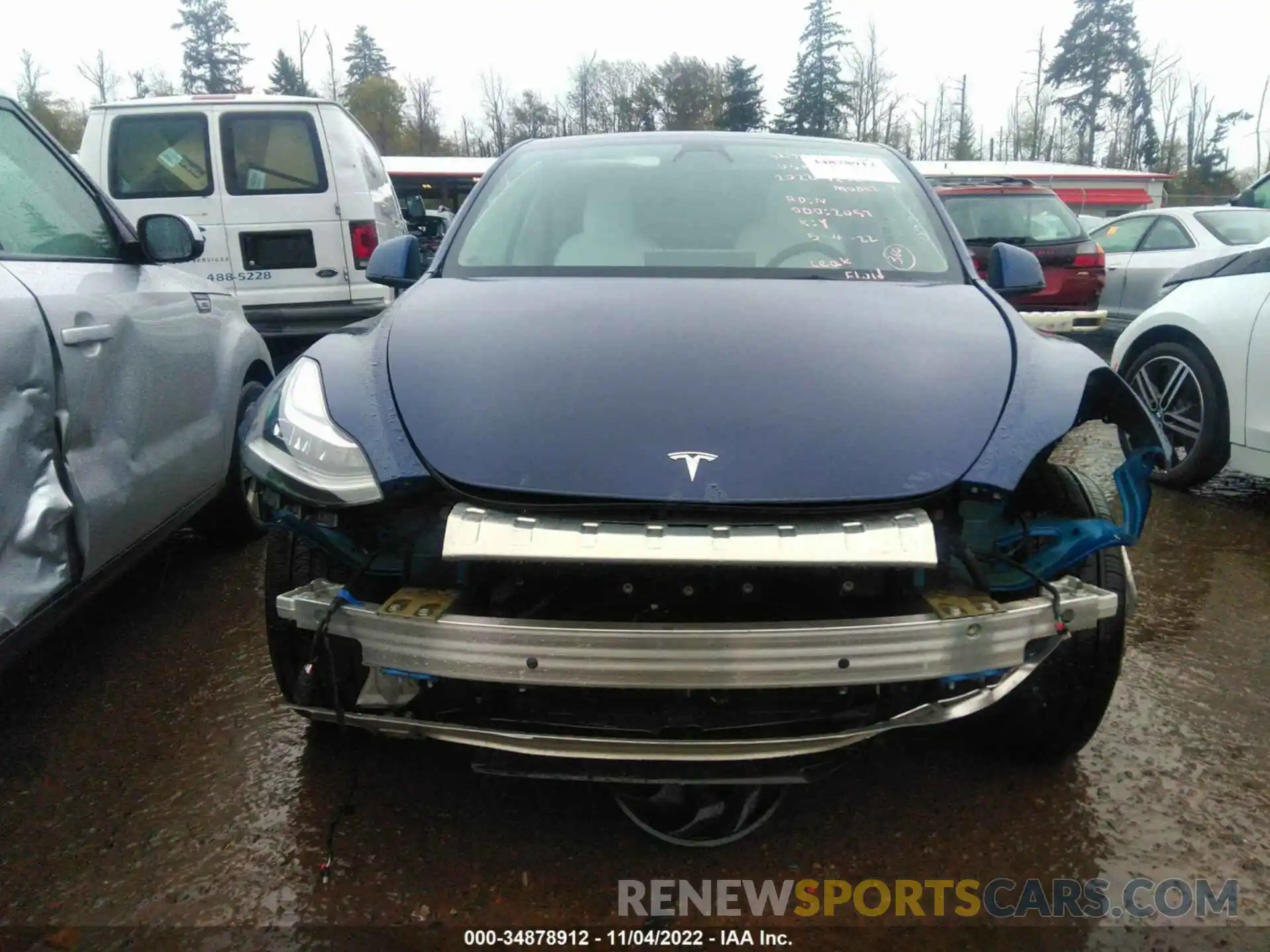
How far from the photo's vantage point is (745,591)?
178 centimetres

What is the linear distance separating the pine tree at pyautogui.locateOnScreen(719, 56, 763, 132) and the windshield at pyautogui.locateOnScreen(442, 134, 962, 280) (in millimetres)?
47046

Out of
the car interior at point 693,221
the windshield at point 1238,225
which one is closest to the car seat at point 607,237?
the car interior at point 693,221

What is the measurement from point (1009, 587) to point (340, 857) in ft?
4.81

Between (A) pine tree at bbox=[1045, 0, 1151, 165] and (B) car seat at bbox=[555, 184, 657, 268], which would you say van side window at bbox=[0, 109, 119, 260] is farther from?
(A) pine tree at bbox=[1045, 0, 1151, 165]

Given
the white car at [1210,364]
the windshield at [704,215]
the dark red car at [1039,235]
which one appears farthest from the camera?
the dark red car at [1039,235]

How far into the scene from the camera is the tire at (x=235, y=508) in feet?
12.1

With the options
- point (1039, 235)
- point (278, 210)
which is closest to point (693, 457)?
point (278, 210)

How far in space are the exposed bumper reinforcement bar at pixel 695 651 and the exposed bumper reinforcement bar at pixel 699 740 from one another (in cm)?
12

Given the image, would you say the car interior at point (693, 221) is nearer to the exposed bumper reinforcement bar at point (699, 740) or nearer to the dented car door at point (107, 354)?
the dented car door at point (107, 354)

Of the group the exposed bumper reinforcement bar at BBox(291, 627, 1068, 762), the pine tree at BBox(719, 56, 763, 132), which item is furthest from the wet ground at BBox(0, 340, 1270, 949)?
the pine tree at BBox(719, 56, 763, 132)

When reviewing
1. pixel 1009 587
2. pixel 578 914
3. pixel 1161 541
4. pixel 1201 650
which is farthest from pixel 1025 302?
pixel 578 914

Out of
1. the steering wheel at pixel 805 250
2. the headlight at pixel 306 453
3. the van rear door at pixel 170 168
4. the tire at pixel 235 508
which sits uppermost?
the van rear door at pixel 170 168

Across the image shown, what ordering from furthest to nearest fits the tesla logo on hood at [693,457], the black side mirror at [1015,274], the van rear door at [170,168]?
the van rear door at [170,168], the black side mirror at [1015,274], the tesla logo on hood at [693,457]

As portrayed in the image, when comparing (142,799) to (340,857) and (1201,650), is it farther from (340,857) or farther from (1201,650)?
(1201,650)
